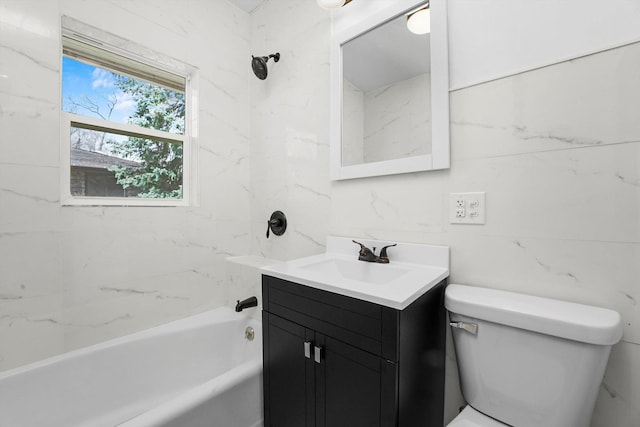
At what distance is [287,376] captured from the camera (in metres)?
1.13

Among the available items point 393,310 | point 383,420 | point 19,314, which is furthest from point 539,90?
point 19,314

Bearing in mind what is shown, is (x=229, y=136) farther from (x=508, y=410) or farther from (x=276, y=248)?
(x=508, y=410)

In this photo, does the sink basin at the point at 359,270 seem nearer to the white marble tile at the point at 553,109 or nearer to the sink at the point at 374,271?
the sink at the point at 374,271

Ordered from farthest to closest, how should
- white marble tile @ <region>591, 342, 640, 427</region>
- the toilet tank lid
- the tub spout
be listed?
the tub spout → white marble tile @ <region>591, 342, 640, 427</region> → the toilet tank lid

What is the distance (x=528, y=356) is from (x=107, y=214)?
1994 mm

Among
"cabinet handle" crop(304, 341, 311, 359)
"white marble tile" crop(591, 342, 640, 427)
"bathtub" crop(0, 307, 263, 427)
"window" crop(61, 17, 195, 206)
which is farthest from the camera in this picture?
"window" crop(61, 17, 195, 206)

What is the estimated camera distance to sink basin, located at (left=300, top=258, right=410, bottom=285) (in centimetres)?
126

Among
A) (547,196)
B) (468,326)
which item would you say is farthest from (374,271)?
(547,196)

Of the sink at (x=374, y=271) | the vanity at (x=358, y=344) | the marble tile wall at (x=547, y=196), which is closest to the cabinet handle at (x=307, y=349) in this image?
the vanity at (x=358, y=344)

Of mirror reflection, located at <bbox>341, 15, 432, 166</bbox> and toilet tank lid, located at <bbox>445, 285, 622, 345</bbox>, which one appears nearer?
toilet tank lid, located at <bbox>445, 285, 622, 345</bbox>

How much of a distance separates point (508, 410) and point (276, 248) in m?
1.48

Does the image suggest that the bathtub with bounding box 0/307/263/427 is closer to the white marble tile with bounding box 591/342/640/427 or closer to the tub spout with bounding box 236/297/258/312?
the tub spout with bounding box 236/297/258/312

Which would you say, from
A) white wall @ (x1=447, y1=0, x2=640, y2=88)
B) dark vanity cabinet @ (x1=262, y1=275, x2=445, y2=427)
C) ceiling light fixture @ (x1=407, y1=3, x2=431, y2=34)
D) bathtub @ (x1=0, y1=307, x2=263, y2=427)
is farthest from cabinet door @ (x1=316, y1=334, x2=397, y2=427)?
ceiling light fixture @ (x1=407, y1=3, x2=431, y2=34)

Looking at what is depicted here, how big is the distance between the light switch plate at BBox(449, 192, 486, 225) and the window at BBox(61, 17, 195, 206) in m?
1.63
